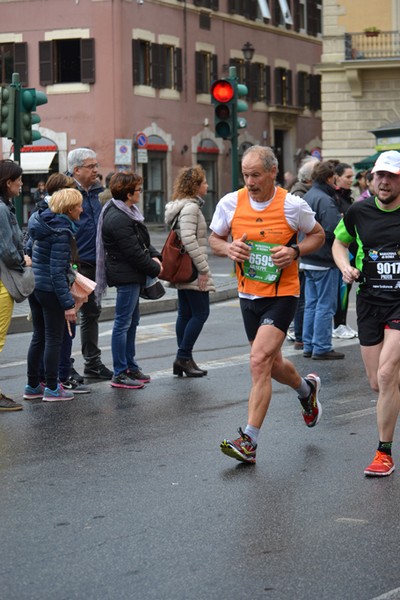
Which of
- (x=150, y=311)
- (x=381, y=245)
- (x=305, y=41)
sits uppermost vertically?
(x=305, y=41)

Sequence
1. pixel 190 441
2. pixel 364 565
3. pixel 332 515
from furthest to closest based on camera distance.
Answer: pixel 190 441, pixel 332 515, pixel 364 565

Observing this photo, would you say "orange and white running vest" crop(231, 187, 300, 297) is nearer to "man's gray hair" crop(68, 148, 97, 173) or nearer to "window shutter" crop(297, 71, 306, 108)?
"man's gray hair" crop(68, 148, 97, 173)

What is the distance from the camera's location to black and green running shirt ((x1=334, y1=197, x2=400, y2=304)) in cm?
753

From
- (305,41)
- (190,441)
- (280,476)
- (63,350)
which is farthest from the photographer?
(305,41)

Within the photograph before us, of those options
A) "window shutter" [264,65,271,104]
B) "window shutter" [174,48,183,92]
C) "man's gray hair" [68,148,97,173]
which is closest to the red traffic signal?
"man's gray hair" [68,148,97,173]

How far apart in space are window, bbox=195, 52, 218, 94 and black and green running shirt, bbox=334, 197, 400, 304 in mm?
43418

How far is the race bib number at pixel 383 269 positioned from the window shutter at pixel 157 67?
40.5 metres

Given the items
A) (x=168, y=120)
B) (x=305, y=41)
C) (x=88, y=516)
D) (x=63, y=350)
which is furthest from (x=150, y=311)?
(x=305, y=41)

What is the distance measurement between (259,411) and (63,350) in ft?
10.6

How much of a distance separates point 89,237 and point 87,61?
34.7 metres

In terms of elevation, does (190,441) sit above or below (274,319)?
below

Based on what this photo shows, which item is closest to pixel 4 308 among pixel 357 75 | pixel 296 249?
pixel 296 249

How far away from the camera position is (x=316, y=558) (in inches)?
227

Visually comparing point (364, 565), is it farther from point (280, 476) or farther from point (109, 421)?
point (109, 421)
